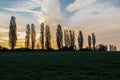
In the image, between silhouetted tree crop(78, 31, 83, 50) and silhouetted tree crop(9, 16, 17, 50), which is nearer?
silhouetted tree crop(9, 16, 17, 50)

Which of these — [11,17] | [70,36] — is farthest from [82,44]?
[11,17]

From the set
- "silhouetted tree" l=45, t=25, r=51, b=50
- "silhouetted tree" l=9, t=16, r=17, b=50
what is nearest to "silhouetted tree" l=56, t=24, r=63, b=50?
"silhouetted tree" l=45, t=25, r=51, b=50

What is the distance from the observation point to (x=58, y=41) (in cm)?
14650

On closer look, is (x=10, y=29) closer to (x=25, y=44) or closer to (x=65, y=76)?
(x=25, y=44)

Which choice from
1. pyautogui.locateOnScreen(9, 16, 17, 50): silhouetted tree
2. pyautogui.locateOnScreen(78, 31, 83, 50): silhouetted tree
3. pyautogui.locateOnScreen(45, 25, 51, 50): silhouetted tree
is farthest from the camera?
pyautogui.locateOnScreen(78, 31, 83, 50): silhouetted tree

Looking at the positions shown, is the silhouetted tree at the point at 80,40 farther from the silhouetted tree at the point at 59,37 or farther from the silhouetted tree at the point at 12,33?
the silhouetted tree at the point at 12,33

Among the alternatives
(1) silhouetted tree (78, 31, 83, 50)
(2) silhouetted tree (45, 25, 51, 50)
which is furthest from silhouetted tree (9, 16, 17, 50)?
(1) silhouetted tree (78, 31, 83, 50)

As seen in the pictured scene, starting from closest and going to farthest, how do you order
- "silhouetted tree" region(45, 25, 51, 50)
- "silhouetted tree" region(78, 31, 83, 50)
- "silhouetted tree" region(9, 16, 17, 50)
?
"silhouetted tree" region(9, 16, 17, 50)
"silhouetted tree" region(45, 25, 51, 50)
"silhouetted tree" region(78, 31, 83, 50)

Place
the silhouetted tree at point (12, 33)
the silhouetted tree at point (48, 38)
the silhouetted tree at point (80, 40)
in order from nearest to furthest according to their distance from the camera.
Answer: the silhouetted tree at point (12, 33)
the silhouetted tree at point (48, 38)
the silhouetted tree at point (80, 40)

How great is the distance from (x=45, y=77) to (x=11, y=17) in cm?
11214

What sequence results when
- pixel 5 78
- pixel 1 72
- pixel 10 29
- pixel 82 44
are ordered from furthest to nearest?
pixel 82 44 < pixel 10 29 < pixel 1 72 < pixel 5 78

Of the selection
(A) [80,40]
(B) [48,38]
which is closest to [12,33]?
(B) [48,38]

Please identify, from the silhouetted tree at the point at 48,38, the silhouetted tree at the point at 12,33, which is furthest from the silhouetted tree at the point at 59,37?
the silhouetted tree at the point at 12,33

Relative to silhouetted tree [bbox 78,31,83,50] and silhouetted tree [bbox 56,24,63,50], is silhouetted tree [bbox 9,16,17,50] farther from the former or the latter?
silhouetted tree [bbox 78,31,83,50]
